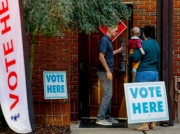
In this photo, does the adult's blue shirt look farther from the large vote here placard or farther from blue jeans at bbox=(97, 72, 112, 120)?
the large vote here placard

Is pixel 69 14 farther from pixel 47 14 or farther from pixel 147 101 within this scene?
pixel 147 101

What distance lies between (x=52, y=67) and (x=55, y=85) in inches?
16.4

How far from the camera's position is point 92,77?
899 cm

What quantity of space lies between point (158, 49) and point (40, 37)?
6.87 ft

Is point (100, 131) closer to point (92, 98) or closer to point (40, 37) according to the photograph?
point (92, 98)

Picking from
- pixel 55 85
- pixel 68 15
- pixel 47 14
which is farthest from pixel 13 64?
pixel 55 85

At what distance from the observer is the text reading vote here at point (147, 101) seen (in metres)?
7.46

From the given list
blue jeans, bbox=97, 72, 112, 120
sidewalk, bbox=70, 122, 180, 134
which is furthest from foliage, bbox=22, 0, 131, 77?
sidewalk, bbox=70, 122, 180, 134

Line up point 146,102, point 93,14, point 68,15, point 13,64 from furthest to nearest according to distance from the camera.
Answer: point 146,102, point 93,14, point 68,15, point 13,64

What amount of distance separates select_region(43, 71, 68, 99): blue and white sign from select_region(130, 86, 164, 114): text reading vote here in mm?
1169

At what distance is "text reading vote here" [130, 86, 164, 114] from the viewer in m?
7.46

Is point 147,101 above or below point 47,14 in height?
below

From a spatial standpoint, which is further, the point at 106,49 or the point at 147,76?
the point at 106,49

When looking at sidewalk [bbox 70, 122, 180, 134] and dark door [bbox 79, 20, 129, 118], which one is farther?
dark door [bbox 79, 20, 129, 118]
